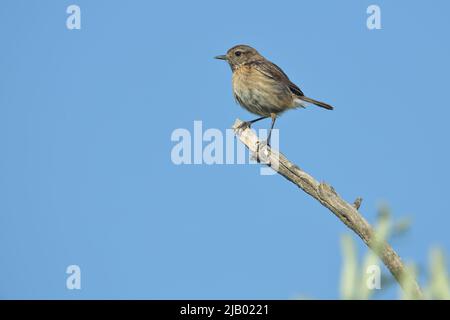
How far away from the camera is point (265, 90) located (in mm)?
10055

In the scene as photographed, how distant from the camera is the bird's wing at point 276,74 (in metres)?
10.4

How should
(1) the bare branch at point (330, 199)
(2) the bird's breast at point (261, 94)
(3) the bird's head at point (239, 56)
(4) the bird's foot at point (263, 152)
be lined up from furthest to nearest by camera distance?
1. (3) the bird's head at point (239, 56)
2. (2) the bird's breast at point (261, 94)
3. (4) the bird's foot at point (263, 152)
4. (1) the bare branch at point (330, 199)

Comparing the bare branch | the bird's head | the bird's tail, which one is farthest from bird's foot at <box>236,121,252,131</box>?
the bird's head

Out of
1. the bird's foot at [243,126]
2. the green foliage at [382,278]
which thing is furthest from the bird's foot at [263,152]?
the green foliage at [382,278]

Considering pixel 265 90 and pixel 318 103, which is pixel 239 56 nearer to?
pixel 265 90

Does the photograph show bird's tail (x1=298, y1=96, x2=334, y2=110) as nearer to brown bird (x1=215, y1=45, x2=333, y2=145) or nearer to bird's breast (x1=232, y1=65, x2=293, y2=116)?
brown bird (x1=215, y1=45, x2=333, y2=145)

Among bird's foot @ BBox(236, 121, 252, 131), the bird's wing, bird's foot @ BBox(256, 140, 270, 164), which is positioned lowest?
bird's foot @ BBox(256, 140, 270, 164)

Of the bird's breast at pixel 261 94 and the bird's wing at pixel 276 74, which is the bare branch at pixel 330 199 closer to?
the bird's breast at pixel 261 94

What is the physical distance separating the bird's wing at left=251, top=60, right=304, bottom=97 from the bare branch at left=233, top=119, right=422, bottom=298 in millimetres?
2217

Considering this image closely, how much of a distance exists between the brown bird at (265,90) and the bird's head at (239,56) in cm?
4

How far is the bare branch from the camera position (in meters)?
Answer: 5.07

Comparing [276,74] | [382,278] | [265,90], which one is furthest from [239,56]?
[382,278]
